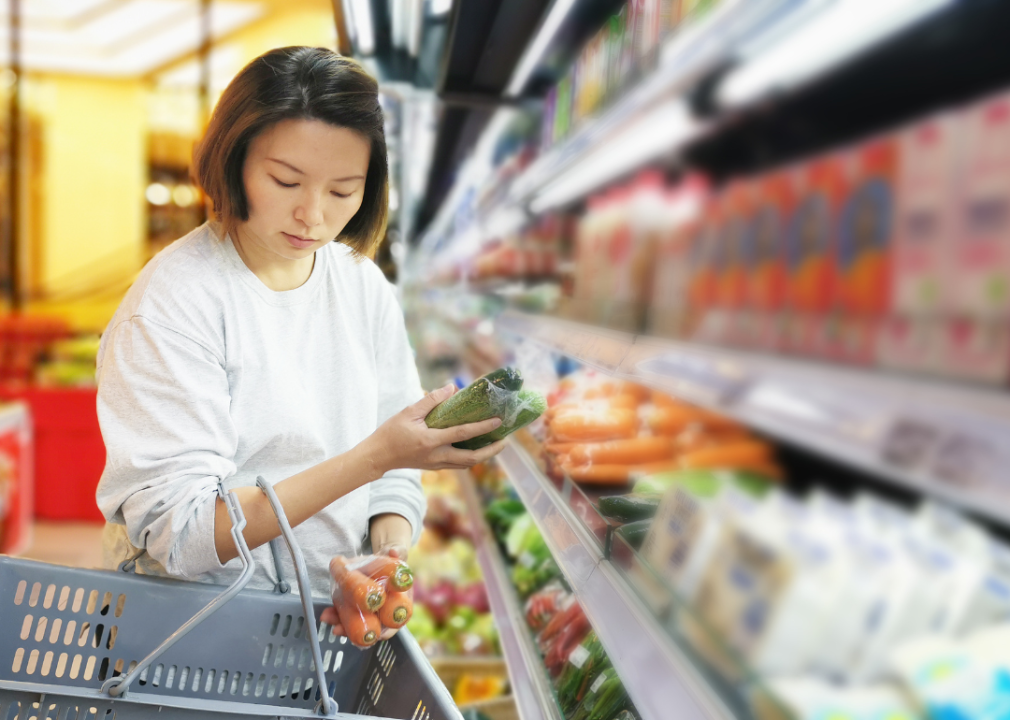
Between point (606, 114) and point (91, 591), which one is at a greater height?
point (606, 114)

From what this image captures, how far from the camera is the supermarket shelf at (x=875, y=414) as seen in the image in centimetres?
51

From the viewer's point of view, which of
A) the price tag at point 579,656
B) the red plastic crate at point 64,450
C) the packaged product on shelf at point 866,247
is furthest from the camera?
the red plastic crate at point 64,450

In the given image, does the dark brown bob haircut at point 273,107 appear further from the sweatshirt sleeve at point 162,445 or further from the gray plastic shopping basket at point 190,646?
the gray plastic shopping basket at point 190,646

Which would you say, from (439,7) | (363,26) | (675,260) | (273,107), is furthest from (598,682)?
(363,26)

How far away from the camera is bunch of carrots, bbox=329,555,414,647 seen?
1.11 m

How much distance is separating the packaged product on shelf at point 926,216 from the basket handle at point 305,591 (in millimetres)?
766

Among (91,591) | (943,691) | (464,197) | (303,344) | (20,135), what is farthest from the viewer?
(20,135)

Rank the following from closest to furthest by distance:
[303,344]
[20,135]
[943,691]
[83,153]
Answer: [943,691] < [303,344] < [20,135] < [83,153]

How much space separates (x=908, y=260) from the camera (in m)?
0.71

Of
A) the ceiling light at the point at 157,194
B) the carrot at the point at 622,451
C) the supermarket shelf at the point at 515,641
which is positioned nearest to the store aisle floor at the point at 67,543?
the supermarket shelf at the point at 515,641

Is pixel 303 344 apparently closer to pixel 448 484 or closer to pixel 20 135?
pixel 448 484

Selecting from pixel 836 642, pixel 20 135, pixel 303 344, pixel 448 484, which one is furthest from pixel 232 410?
pixel 20 135

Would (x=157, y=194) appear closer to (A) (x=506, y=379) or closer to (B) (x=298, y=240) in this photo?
(B) (x=298, y=240)

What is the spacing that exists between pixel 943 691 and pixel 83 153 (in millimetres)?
→ 9131
